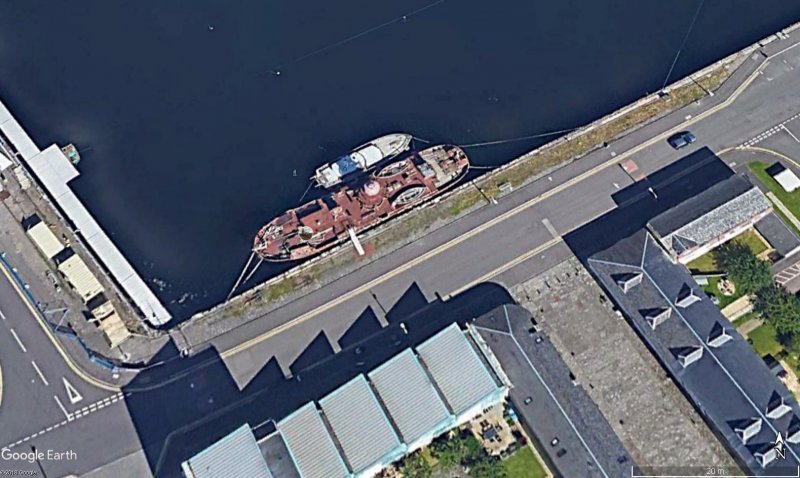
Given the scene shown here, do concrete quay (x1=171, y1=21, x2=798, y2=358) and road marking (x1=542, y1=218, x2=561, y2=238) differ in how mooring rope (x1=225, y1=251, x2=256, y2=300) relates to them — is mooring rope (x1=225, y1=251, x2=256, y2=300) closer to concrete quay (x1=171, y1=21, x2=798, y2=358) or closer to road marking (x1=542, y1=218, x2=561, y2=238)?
concrete quay (x1=171, y1=21, x2=798, y2=358)

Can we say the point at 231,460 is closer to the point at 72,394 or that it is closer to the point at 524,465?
the point at 72,394

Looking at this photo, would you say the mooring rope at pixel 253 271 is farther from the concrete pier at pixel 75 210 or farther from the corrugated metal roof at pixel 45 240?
the corrugated metal roof at pixel 45 240

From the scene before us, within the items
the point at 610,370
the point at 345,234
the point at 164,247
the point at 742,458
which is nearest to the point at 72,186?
the point at 164,247

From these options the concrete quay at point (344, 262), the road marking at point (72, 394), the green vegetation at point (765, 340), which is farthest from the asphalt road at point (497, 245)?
the green vegetation at point (765, 340)

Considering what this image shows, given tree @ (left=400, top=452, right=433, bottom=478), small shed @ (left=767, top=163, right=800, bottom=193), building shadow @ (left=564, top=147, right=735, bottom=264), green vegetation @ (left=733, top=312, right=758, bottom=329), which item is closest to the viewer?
tree @ (left=400, top=452, right=433, bottom=478)

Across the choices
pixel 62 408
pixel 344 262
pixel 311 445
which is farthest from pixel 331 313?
pixel 62 408

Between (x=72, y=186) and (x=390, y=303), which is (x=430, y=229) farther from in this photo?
(x=72, y=186)

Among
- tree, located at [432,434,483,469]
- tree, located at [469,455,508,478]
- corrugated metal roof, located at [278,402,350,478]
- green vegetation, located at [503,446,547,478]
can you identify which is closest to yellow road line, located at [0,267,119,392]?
corrugated metal roof, located at [278,402,350,478]
